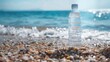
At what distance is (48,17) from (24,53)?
36cm

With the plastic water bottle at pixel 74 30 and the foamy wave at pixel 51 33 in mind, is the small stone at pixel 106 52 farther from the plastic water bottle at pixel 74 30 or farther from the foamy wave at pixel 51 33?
the plastic water bottle at pixel 74 30

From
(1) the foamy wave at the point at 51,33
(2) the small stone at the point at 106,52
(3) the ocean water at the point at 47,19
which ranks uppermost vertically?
(3) the ocean water at the point at 47,19

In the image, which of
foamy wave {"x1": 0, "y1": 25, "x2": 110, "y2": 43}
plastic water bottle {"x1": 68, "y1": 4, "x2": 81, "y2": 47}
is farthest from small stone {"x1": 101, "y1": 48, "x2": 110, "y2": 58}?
plastic water bottle {"x1": 68, "y1": 4, "x2": 81, "y2": 47}

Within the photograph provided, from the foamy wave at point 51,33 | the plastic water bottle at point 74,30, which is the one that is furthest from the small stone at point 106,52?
the plastic water bottle at point 74,30

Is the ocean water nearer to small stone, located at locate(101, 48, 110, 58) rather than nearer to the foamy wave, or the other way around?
the foamy wave

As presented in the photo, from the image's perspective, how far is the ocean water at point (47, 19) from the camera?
104 inches

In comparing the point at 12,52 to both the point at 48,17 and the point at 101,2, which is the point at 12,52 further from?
the point at 101,2

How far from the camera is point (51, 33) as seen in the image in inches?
109

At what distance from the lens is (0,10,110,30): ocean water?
8.69 feet

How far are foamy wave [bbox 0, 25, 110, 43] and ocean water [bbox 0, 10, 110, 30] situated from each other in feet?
0.14

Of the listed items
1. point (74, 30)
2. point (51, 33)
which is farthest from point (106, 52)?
point (51, 33)

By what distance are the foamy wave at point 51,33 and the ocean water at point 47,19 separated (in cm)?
4

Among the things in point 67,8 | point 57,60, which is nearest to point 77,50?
point 57,60

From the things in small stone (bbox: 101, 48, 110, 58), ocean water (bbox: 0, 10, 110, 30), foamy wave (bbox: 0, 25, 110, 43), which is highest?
ocean water (bbox: 0, 10, 110, 30)
